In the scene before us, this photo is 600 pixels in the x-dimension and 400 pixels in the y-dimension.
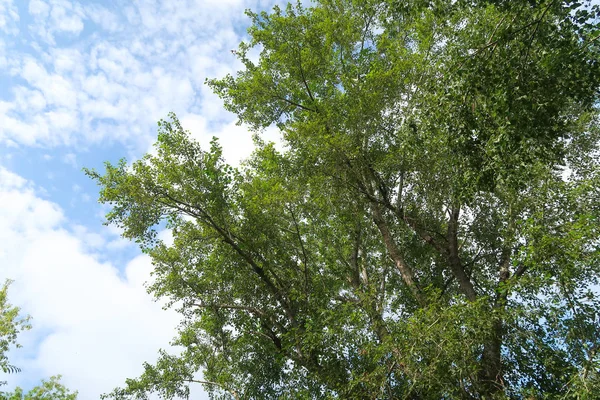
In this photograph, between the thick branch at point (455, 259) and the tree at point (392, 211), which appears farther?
the thick branch at point (455, 259)

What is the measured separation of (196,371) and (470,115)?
44.9 ft

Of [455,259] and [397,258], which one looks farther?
[397,258]

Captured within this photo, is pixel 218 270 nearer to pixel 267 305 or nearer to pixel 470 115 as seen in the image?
pixel 267 305

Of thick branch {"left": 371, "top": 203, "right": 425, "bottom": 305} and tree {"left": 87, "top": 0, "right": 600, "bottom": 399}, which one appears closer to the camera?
tree {"left": 87, "top": 0, "right": 600, "bottom": 399}

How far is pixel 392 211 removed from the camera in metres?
14.0

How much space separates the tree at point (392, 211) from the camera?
23.4 feet

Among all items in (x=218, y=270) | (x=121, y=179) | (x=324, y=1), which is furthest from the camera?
(x=324, y=1)

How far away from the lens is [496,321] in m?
9.62

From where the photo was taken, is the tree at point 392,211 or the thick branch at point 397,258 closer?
the tree at point 392,211

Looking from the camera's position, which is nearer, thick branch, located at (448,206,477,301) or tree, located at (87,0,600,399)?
tree, located at (87,0,600,399)

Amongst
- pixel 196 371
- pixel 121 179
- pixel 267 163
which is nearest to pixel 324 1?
pixel 267 163

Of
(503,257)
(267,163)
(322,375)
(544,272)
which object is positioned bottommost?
(322,375)

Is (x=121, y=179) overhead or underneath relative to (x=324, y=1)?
underneath

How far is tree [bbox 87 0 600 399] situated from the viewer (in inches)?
281
